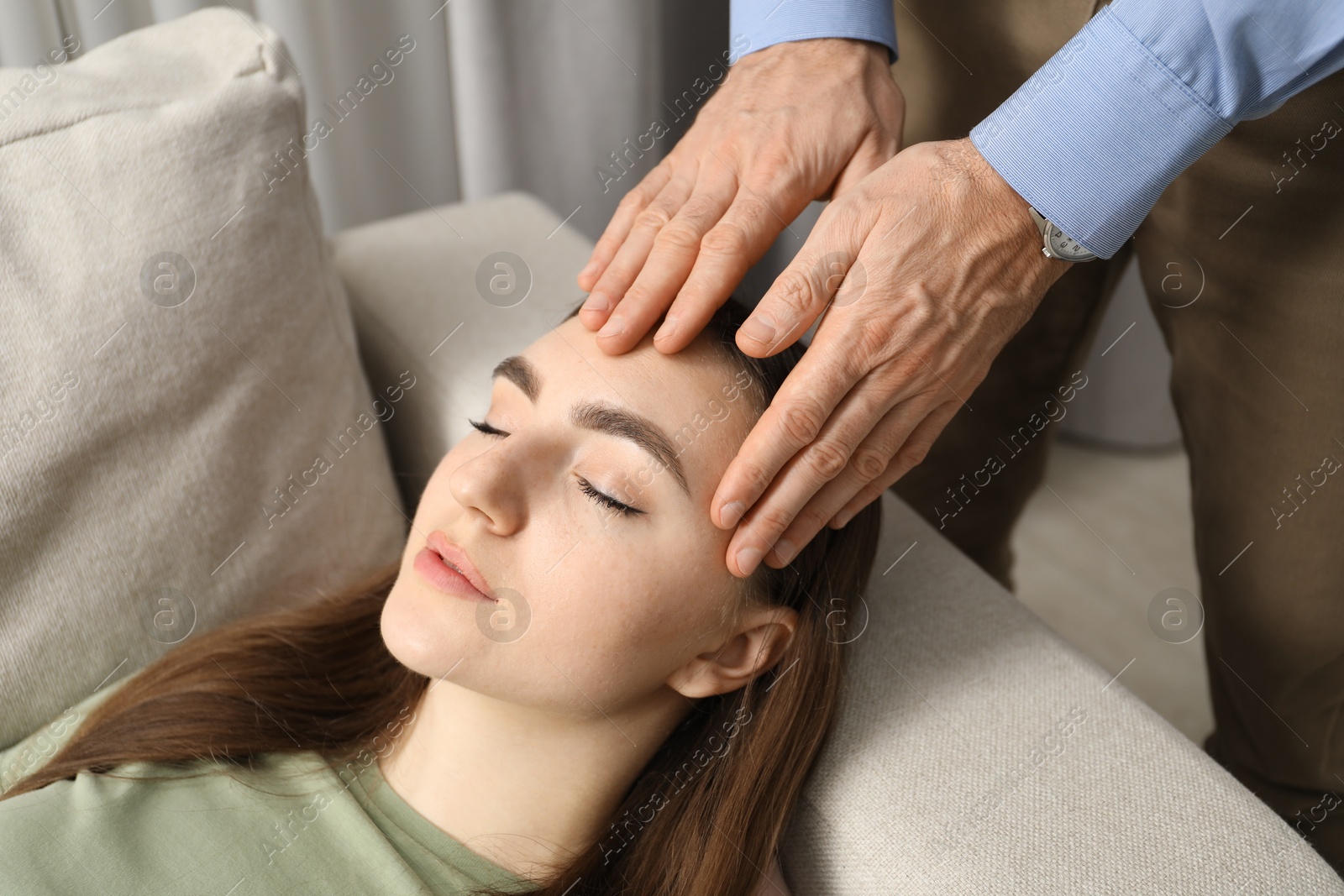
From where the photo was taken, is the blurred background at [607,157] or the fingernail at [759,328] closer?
the fingernail at [759,328]

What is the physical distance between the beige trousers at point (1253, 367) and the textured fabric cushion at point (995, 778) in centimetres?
30

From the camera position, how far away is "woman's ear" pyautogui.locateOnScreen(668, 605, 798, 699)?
1.06m

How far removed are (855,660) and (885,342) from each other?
0.42 m

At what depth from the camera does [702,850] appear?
1025 mm

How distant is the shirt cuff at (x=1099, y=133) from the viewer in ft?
3.05

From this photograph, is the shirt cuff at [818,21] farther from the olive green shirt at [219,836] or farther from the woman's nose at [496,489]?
the olive green shirt at [219,836]

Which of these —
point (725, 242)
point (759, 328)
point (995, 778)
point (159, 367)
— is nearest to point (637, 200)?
point (725, 242)

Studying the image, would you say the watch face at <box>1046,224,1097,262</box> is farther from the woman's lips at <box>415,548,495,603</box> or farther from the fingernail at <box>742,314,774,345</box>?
the woman's lips at <box>415,548,495,603</box>

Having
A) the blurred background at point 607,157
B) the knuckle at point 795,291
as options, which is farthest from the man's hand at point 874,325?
the blurred background at point 607,157

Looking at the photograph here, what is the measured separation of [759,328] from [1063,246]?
0.33 metres

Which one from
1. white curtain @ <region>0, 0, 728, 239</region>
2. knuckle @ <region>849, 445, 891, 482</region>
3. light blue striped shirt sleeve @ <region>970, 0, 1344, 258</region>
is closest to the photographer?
light blue striped shirt sleeve @ <region>970, 0, 1344, 258</region>

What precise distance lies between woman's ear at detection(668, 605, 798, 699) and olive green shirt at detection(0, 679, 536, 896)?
28 centimetres

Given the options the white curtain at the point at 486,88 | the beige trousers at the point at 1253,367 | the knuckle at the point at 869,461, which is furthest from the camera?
the white curtain at the point at 486,88

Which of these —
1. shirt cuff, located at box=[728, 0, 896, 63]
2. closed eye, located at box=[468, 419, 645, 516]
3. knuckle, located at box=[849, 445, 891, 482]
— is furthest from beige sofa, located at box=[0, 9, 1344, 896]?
shirt cuff, located at box=[728, 0, 896, 63]
